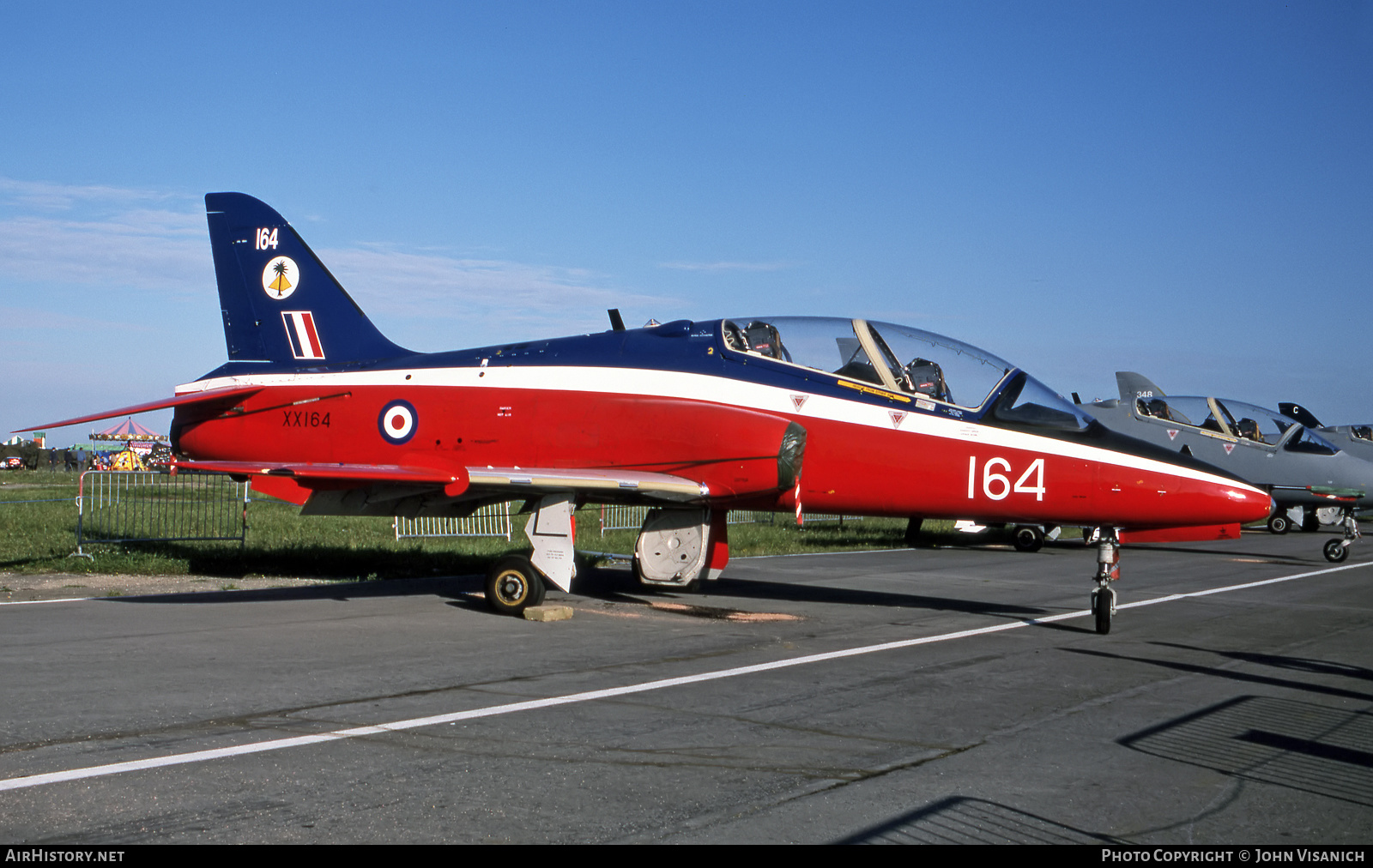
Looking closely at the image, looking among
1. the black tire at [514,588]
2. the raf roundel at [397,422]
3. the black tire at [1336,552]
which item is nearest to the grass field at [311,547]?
the raf roundel at [397,422]

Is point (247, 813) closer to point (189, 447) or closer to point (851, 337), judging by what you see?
point (851, 337)

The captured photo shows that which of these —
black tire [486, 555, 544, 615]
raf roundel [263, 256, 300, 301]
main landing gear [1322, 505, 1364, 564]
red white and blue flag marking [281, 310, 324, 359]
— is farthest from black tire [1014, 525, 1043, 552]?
raf roundel [263, 256, 300, 301]

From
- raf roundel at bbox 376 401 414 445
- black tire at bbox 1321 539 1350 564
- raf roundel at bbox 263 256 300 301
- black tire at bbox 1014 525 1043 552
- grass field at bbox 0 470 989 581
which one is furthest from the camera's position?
black tire at bbox 1014 525 1043 552

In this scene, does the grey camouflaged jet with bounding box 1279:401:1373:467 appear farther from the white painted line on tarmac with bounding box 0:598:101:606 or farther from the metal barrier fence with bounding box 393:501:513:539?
the white painted line on tarmac with bounding box 0:598:101:606

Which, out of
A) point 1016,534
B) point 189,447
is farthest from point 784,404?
point 1016,534

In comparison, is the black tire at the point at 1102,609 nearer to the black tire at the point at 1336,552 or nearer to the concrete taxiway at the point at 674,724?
the concrete taxiway at the point at 674,724

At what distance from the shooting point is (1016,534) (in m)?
24.1

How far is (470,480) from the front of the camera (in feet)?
36.6

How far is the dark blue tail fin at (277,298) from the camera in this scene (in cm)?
1391

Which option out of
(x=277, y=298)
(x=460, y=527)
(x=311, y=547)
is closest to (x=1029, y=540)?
(x=460, y=527)

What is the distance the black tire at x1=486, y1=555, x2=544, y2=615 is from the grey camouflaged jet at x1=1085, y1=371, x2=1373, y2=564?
16.1 metres

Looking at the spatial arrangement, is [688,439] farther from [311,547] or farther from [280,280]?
[311,547]

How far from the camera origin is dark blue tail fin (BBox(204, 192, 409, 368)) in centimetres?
1391

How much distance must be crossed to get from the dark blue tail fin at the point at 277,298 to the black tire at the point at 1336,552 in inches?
719
